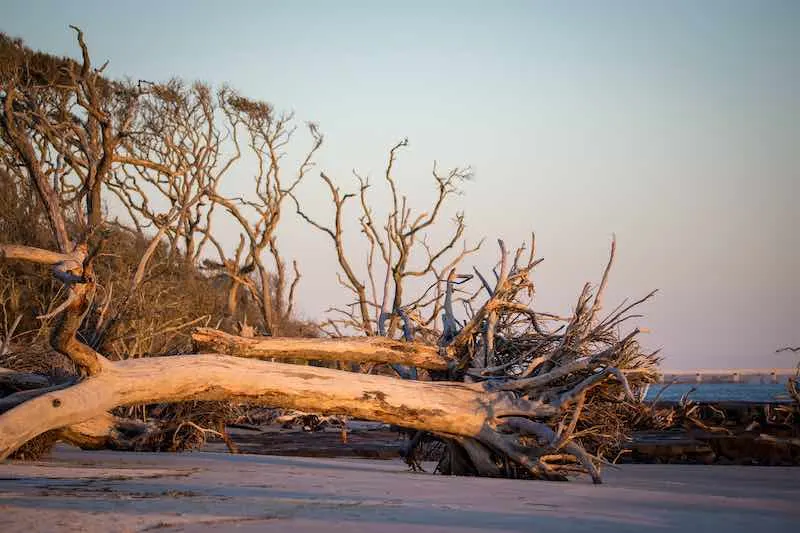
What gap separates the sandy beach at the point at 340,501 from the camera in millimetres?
3670

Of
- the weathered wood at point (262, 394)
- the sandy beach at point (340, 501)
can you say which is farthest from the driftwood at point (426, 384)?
the sandy beach at point (340, 501)

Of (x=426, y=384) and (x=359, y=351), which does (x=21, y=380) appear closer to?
(x=359, y=351)

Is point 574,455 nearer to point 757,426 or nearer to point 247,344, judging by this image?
point 247,344

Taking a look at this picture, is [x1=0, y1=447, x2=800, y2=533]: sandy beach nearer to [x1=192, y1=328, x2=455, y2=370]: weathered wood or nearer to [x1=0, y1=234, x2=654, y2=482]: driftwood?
[x1=0, y1=234, x2=654, y2=482]: driftwood

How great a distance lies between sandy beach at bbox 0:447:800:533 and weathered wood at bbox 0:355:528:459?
43cm

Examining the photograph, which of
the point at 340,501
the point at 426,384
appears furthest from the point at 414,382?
the point at 340,501

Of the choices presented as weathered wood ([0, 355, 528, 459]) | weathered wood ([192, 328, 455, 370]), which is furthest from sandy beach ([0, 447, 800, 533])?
weathered wood ([192, 328, 455, 370])

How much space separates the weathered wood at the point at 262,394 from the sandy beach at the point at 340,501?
1.40 ft

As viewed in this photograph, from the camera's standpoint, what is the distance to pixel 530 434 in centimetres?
694

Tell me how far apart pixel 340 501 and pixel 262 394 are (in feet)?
7.15

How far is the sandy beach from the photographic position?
144 inches

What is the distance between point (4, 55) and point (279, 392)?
13.3m

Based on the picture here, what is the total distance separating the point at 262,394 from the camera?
21.4 feet

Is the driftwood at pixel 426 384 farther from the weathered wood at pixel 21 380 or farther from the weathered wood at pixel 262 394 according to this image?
the weathered wood at pixel 21 380
